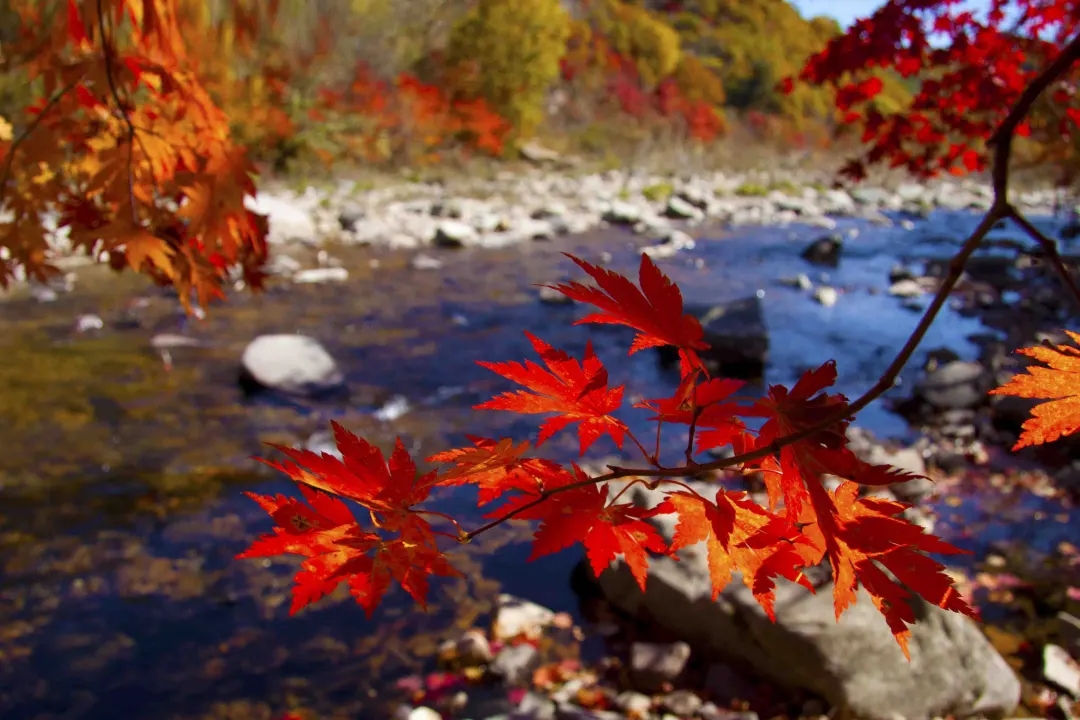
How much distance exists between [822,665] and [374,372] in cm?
371

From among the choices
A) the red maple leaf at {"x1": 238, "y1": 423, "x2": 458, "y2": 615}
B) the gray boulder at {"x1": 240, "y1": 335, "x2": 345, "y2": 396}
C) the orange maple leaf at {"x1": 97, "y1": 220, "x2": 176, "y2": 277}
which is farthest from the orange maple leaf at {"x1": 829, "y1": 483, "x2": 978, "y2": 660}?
the gray boulder at {"x1": 240, "y1": 335, "x2": 345, "y2": 396}

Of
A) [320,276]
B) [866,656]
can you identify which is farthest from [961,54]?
[320,276]

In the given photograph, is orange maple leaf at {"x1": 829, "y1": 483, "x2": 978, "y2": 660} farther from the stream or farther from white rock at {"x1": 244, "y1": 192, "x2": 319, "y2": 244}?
white rock at {"x1": 244, "y1": 192, "x2": 319, "y2": 244}

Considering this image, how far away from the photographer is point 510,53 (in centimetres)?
1648

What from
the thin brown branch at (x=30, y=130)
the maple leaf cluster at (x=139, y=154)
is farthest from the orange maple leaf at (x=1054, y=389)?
the thin brown branch at (x=30, y=130)

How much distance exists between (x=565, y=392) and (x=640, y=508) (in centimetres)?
13

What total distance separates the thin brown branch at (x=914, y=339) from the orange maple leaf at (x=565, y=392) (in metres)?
0.06

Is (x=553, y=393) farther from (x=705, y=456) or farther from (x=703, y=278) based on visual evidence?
(x=703, y=278)

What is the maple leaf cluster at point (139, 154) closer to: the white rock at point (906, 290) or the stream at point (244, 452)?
the stream at point (244, 452)

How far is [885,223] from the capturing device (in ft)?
39.8

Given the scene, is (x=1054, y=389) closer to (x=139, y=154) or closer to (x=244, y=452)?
(x=139, y=154)

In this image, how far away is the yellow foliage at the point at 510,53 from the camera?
16.3 metres

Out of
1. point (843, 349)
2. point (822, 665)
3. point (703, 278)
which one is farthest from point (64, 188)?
point (703, 278)

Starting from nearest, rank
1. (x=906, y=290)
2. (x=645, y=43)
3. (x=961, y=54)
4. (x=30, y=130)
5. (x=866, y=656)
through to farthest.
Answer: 1. (x=30, y=130)
2. (x=866, y=656)
3. (x=961, y=54)
4. (x=906, y=290)
5. (x=645, y=43)
